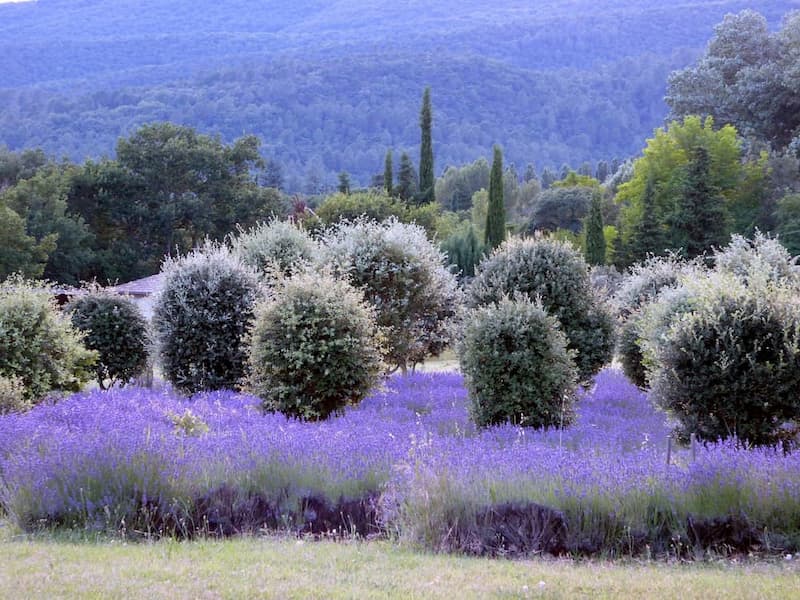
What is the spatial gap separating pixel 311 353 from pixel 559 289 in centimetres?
492

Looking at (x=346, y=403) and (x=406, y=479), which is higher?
(x=406, y=479)

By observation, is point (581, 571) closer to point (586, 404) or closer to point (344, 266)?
point (586, 404)

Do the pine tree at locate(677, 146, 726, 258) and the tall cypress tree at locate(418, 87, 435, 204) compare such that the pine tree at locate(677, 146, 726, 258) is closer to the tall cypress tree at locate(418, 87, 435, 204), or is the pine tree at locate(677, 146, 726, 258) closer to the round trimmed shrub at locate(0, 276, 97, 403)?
the tall cypress tree at locate(418, 87, 435, 204)

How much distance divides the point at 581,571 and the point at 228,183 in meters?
54.2

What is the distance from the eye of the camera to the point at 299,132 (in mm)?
164000

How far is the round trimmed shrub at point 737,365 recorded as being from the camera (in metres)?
10.0

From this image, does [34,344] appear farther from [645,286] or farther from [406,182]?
[406,182]

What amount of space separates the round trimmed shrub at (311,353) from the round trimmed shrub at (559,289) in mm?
3305

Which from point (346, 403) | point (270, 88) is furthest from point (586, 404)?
point (270, 88)

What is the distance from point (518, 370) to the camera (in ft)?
39.1

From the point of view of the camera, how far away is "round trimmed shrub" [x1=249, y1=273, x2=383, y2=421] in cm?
1298

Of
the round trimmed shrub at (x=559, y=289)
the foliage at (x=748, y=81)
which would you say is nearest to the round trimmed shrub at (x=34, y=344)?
the round trimmed shrub at (x=559, y=289)

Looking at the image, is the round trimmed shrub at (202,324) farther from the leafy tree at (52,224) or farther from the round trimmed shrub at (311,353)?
the leafy tree at (52,224)

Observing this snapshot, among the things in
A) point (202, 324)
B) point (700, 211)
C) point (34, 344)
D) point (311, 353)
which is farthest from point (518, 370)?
point (700, 211)
